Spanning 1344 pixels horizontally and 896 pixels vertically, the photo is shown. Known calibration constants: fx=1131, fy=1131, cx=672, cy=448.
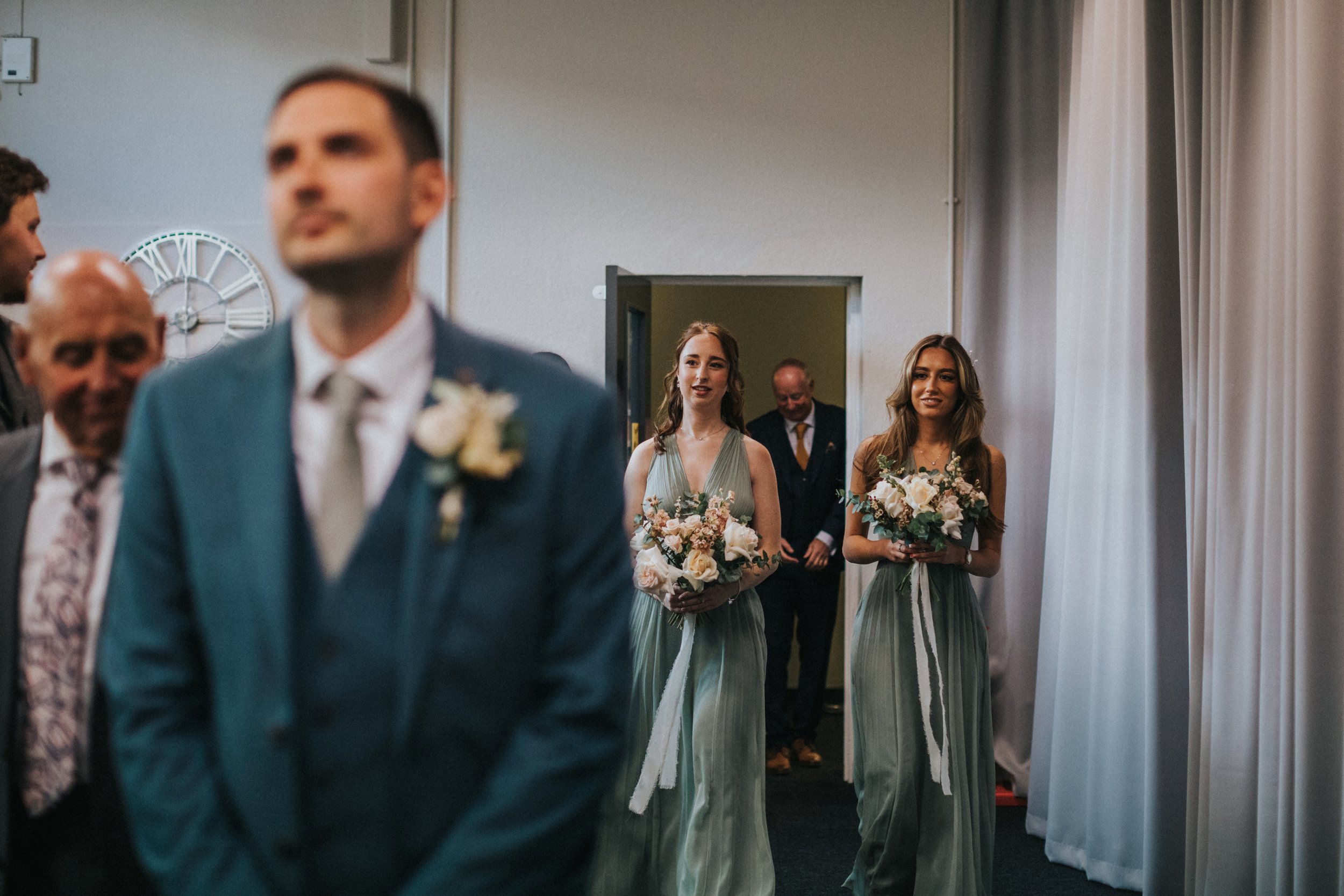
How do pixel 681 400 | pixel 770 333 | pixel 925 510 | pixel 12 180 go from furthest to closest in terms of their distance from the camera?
pixel 770 333, pixel 681 400, pixel 925 510, pixel 12 180

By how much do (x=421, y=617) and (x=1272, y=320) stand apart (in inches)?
108

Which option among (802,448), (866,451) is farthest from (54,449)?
(802,448)

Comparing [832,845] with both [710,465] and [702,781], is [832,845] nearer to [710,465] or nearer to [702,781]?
[702,781]

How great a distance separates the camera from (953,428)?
410cm

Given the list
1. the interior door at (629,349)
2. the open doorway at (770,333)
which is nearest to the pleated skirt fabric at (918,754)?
the interior door at (629,349)

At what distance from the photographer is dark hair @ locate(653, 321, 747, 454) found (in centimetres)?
400

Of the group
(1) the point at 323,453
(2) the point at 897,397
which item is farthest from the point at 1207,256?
(1) the point at 323,453

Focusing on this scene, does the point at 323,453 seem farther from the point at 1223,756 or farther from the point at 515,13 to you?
the point at 515,13

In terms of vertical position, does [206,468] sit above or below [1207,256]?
below

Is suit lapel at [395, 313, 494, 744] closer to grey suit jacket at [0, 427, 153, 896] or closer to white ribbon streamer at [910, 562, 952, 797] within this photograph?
grey suit jacket at [0, 427, 153, 896]

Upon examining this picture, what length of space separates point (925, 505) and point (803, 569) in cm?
247

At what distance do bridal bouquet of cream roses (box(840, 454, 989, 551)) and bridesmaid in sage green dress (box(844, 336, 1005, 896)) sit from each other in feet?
0.25

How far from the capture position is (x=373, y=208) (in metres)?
1.25

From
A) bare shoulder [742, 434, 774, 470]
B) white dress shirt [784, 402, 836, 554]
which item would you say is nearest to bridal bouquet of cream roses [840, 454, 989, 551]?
bare shoulder [742, 434, 774, 470]
